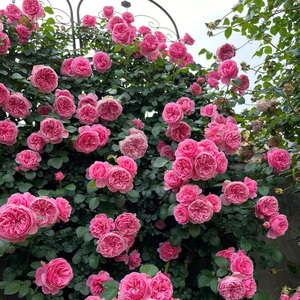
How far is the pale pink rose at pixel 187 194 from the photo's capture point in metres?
1.22

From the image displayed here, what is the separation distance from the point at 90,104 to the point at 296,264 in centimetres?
147

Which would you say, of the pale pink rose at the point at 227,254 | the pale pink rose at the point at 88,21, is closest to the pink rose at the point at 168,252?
the pale pink rose at the point at 227,254

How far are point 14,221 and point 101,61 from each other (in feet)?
3.75

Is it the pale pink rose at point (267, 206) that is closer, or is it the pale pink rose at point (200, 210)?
the pale pink rose at point (200, 210)

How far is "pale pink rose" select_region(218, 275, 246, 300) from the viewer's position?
1.13 m

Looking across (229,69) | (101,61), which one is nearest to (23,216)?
(101,61)

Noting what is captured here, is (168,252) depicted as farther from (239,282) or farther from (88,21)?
(88,21)

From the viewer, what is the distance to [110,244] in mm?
1205

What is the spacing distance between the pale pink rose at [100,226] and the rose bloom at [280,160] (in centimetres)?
81

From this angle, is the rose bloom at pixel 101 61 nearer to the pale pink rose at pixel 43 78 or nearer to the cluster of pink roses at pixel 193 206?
the pale pink rose at pixel 43 78

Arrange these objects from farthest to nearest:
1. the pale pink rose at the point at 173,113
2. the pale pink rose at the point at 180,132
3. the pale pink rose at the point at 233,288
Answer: the pale pink rose at the point at 180,132 < the pale pink rose at the point at 173,113 < the pale pink rose at the point at 233,288

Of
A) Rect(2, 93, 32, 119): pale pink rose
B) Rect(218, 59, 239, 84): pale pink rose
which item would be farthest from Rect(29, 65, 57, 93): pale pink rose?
Rect(218, 59, 239, 84): pale pink rose

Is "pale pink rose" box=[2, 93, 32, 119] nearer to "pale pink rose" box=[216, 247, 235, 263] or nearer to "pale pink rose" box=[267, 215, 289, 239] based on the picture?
"pale pink rose" box=[216, 247, 235, 263]

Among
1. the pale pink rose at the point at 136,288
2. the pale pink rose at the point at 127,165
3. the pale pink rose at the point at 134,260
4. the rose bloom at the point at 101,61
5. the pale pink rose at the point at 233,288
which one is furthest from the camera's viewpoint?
the rose bloom at the point at 101,61
